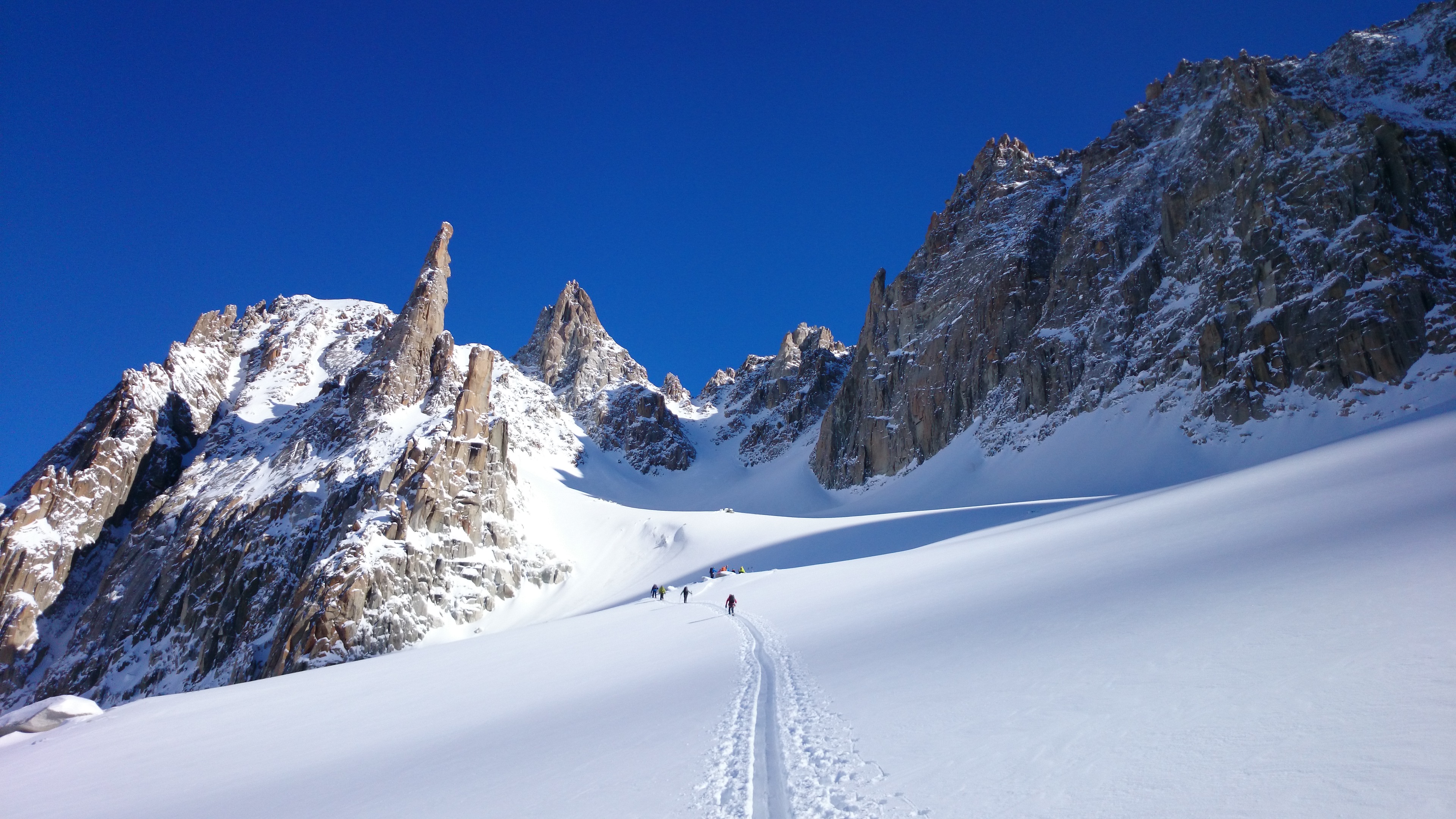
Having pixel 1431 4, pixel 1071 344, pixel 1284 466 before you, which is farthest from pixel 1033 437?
pixel 1431 4

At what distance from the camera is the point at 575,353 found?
17162 centimetres

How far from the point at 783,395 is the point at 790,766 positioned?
153 m

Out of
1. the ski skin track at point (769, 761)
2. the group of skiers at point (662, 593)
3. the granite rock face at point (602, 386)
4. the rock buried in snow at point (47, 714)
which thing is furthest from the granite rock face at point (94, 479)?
the ski skin track at point (769, 761)

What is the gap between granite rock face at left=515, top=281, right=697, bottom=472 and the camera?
14575 cm

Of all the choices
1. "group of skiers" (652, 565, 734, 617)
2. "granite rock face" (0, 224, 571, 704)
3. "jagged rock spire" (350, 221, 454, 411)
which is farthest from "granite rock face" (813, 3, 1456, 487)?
"jagged rock spire" (350, 221, 454, 411)

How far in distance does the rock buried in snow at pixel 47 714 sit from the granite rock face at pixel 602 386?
117m

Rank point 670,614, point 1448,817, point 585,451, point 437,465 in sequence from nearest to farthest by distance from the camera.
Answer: point 1448,817 < point 670,614 < point 437,465 < point 585,451

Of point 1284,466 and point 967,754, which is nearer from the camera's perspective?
point 967,754

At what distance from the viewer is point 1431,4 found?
218ft

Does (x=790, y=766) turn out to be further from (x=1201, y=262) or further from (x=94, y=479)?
(x=94, y=479)

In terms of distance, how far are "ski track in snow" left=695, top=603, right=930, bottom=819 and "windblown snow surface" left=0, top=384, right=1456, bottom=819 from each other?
0.05m

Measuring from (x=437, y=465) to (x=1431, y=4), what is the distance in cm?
11797

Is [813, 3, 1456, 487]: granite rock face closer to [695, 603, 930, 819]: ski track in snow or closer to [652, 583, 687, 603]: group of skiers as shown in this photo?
[652, 583, 687, 603]: group of skiers

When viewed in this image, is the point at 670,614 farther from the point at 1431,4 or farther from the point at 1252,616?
the point at 1431,4
